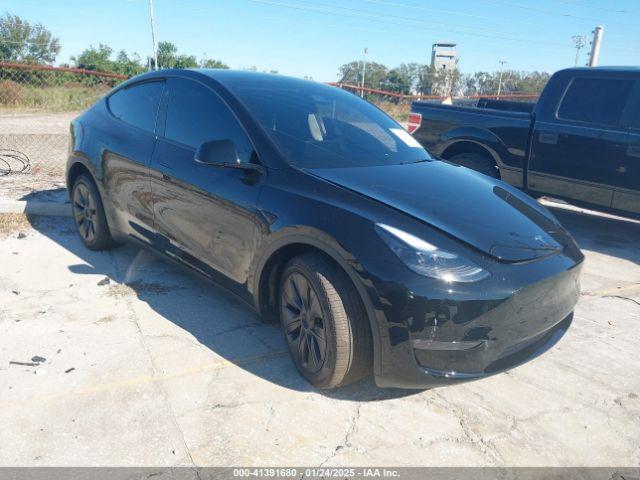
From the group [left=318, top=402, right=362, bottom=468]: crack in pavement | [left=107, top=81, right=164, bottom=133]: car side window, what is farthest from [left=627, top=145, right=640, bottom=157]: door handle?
[left=107, top=81, right=164, bottom=133]: car side window

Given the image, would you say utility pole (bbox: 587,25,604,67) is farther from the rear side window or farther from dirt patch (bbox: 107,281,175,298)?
dirt patch (bbox: 107,281,175,298)

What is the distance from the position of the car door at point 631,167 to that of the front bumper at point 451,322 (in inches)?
144

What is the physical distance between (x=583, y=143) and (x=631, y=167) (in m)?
0.55

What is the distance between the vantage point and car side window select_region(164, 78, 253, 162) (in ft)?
11.3

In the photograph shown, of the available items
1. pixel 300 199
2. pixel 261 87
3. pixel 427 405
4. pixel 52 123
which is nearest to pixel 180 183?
pixel 261 87

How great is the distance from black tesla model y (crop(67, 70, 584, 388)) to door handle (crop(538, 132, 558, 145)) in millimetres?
2804

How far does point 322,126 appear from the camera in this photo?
3752 mm

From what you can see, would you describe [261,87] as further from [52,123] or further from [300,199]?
[52,123]

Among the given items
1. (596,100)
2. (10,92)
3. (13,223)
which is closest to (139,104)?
(13,223)

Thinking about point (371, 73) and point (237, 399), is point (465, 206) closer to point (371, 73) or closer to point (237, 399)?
point (237, 399)

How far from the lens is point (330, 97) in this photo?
4141 millimetres

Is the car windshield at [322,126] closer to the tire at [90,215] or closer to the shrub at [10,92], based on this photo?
the tire at [90,215]

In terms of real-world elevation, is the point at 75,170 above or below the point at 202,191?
below

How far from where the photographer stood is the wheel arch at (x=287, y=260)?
2643mm
